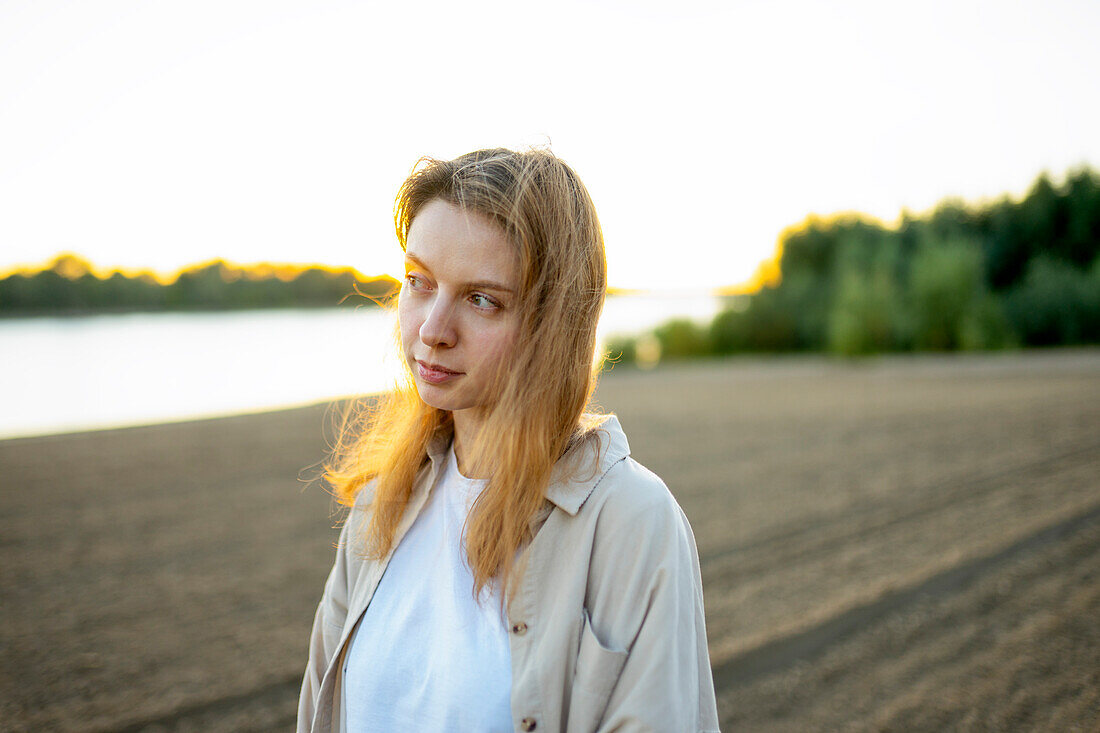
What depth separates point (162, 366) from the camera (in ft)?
69.8

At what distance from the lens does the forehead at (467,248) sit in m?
1.30

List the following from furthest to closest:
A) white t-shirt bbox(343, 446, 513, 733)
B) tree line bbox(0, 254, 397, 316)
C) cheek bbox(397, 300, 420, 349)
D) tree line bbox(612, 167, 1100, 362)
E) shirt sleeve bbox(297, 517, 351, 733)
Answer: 1. tree line bbox(612, 167, 1100, 362)
2. tree line bbox(0, 254, 397, 316)
3. shirt sleeve bbox(297, 517, 351, 733)
4. cheek bbox(397, 300, 420, 349)
5. white t-shirt bbox(343, 446, 513, 733)

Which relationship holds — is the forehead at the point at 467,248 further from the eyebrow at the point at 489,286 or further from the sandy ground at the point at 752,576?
the sandy ground at the point at 752,576

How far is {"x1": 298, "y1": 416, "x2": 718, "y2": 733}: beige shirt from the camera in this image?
Result: 1.19m

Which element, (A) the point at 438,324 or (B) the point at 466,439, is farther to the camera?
(B) the point at 466,439

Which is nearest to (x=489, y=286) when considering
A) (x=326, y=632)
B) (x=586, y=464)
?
(x=586, y=464)

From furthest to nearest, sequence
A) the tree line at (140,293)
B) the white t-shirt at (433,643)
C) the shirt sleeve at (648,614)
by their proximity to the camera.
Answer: the tree line at (140,293) < the white t-shirt at (433,643) < the shirt sleeve at (648,614)

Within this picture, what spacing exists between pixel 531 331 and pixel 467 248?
0.20 metres

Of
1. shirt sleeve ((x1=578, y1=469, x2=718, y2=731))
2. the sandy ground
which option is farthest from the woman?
the sandy ground

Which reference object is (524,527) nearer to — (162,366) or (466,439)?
(466,439)

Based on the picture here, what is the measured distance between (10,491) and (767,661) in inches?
345

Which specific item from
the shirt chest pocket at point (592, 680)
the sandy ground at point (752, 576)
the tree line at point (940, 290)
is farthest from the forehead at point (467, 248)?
the tree line at point (940, 290)

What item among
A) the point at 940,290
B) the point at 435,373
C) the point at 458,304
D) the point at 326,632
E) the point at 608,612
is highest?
the point at 940,290

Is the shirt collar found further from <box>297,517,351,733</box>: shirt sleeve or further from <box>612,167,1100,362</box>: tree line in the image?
<box>612,167,1100,362</box>: tree line
